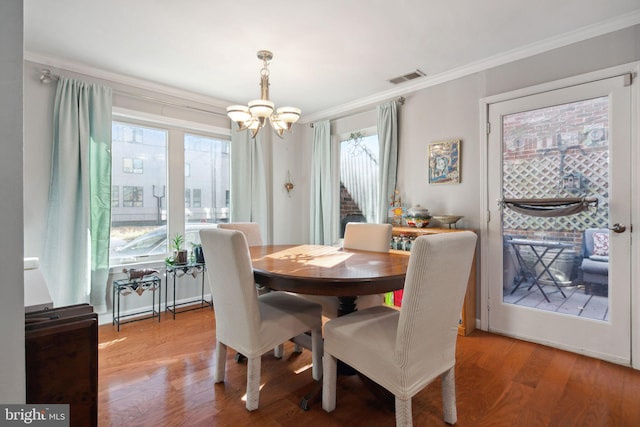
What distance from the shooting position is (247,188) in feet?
13.3

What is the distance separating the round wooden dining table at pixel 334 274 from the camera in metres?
1.58

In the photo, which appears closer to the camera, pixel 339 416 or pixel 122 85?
pixel 339 416

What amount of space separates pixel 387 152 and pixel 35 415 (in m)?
3.32

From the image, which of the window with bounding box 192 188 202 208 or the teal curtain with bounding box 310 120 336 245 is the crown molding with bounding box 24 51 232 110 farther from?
the teal curtain with bounding box 310 120 336 245

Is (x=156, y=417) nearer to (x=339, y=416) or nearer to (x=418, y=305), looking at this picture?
(x=339, y=416)

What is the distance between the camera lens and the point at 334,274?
1.66m

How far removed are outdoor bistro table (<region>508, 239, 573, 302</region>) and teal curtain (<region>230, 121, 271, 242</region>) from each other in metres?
2.91

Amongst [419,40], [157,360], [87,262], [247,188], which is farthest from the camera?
[247,188]

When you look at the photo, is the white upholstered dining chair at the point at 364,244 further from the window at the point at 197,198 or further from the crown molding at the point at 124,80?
the crown molding at the point at 124,80

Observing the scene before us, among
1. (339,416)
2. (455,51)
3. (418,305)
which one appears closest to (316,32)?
(455,51)

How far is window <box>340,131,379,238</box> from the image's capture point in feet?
12.8

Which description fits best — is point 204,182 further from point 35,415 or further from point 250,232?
point 35,415

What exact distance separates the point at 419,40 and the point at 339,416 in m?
2.73

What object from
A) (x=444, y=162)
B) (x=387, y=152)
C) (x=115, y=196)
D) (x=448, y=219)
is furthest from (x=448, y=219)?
(x=115, y=196)
